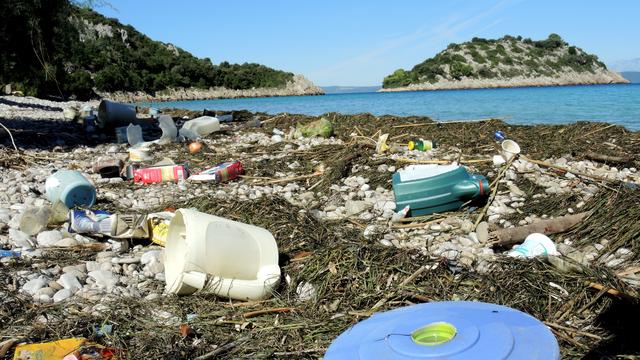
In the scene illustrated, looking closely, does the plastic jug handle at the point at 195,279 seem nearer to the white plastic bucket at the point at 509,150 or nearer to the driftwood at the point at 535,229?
the driftwood at the point at 535,229

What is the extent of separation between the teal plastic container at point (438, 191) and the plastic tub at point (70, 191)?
311 cm

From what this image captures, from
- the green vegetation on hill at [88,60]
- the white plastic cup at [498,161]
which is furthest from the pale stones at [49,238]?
the green vegetation on hill at [88,60]

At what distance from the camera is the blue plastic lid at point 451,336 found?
1.74 meters

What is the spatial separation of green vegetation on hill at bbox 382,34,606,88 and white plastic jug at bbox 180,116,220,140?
8534cm

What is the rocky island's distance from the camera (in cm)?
9231

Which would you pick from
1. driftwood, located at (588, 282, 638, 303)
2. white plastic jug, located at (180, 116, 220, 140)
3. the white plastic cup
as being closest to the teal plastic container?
the white plastic cup

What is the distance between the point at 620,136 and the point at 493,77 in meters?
88.3

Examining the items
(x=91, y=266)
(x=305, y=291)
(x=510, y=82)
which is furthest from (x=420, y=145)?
(x=510, y=82)

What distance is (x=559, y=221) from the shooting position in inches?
189

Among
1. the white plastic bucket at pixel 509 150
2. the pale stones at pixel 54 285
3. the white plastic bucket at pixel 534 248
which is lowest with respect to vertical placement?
the white plastic bucket at pixel 534 248

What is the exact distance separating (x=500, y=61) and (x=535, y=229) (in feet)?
329

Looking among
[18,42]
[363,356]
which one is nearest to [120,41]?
[18,42]

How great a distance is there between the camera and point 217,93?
78812 millimetres

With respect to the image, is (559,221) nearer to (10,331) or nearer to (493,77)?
(10,331)
